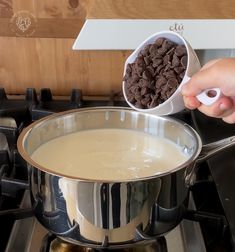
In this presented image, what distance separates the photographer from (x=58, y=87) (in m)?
0.83

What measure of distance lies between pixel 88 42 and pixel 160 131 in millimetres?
204

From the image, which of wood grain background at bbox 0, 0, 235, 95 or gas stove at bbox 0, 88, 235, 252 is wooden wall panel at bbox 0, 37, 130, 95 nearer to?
wood grain background at bbox 0, 0, 235, 95

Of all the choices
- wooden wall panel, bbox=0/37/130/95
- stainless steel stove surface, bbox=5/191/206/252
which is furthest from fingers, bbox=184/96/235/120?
wooden wall panel, bbox=0/37/130/95

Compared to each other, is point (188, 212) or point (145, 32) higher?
point (145, 32)

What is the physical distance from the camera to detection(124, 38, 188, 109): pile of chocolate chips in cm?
56

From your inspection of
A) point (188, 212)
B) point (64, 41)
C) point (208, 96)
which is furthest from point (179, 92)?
point (64, 41)

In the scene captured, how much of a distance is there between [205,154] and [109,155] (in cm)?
15

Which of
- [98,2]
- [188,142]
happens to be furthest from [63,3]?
[188,142]

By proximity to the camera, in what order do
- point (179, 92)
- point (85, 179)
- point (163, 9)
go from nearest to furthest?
1. point (85, 179)
2. point (179, 92)
3. point (163, 9)

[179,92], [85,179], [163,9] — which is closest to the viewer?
[85,179]

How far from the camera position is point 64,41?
2.56 ft

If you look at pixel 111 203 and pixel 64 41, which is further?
pixel 64 41

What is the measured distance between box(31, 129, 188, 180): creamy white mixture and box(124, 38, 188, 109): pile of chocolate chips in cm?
8

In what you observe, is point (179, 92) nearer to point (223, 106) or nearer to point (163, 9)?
point (223, 106)
